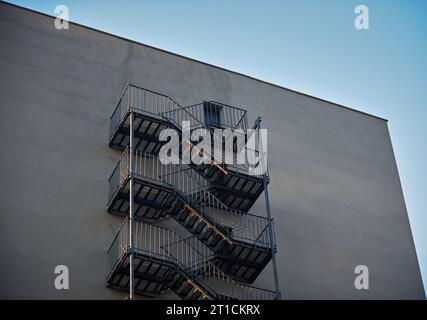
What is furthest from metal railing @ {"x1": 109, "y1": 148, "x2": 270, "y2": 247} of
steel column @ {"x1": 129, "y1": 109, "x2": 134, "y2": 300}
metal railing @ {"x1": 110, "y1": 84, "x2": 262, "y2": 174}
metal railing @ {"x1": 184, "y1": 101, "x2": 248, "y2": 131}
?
metal railing @ {"x1": 184, "y1": 101, "x2": 248, "y2": 131}

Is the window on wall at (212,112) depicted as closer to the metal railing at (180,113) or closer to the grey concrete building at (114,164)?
the metal railing at (180,113)

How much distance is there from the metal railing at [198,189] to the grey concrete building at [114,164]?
75 centimetres

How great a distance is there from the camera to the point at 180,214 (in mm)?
29188

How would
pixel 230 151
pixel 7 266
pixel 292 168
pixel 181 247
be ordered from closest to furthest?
1. pixel 7 266
2. pixel 181 247
3. pixel 230 151
4. pixel 292 168

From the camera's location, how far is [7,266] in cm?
2669

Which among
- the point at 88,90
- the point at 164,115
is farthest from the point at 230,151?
the point at 88,90

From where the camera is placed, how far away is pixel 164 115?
3269 cm

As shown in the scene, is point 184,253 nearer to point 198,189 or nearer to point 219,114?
Answer: point 198,189

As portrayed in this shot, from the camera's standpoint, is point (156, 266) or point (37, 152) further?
point (37, 152)
